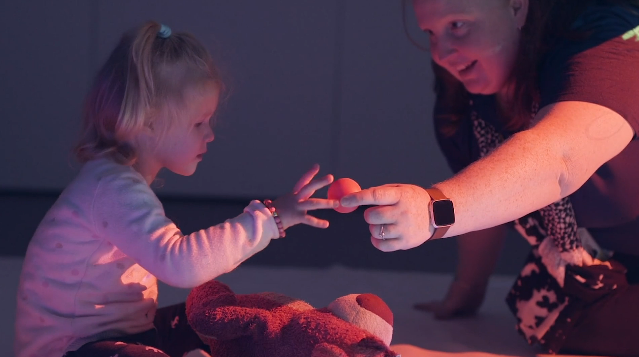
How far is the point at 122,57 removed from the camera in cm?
117

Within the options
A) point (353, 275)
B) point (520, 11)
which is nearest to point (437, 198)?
point (520, 11)

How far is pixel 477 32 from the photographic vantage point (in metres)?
1.41

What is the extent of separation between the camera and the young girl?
3.51ft

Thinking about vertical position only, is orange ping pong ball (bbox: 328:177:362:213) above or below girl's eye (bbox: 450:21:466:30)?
below

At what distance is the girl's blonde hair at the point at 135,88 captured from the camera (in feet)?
3.78

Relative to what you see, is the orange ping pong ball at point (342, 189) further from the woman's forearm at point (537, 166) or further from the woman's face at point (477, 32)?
the woman's face at point (477, 32)

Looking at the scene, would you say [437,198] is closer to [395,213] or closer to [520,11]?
[395,213]

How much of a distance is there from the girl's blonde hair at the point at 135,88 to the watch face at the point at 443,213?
0.46 metres

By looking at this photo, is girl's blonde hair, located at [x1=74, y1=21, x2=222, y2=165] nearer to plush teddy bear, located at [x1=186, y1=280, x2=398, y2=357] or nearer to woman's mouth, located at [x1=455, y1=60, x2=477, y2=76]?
plush teddy bear, located at [x1=186, y1=280, x2=398, y2=357]

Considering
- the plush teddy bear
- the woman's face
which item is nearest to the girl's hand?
the plush teddy bear

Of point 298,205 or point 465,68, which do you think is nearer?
point 298,205

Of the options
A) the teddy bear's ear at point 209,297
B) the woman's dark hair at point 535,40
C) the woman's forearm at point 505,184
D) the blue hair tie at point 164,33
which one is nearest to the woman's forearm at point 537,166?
the woman's forearm at point 505,184

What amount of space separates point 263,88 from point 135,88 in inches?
80.1

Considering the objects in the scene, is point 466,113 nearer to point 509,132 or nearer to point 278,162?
point 509,132
